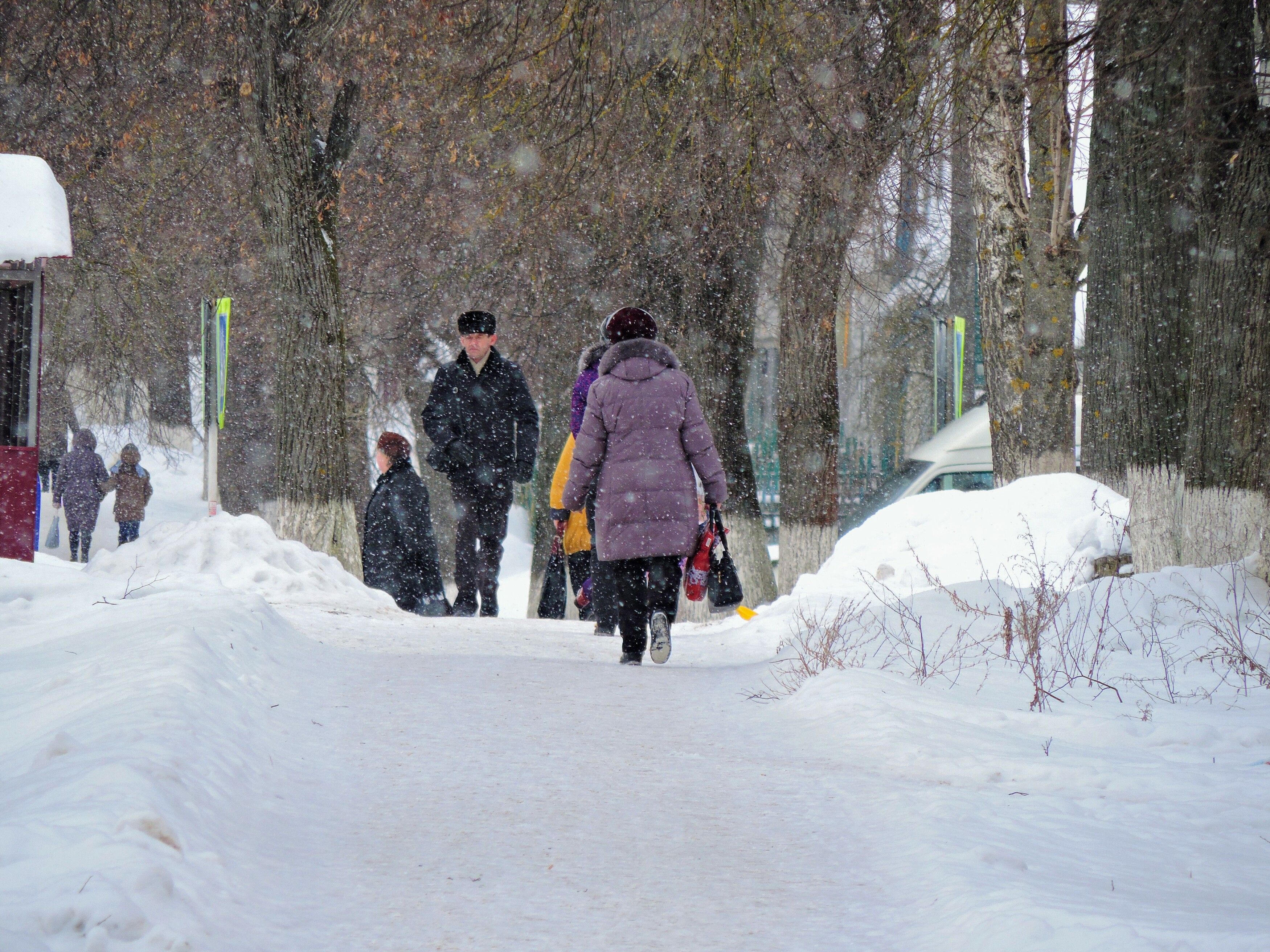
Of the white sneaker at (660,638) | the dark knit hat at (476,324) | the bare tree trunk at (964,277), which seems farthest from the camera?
the bare tree trunk at (964,277)

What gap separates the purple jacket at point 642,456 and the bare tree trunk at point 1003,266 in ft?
16.5

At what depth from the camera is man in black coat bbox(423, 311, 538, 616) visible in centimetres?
923

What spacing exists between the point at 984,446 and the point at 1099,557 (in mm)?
8740

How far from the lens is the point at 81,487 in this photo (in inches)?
755

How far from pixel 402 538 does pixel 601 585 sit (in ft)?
9.99

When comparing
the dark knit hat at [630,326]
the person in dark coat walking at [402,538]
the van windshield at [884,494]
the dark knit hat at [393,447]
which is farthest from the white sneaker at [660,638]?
the van windshield at [884,494]

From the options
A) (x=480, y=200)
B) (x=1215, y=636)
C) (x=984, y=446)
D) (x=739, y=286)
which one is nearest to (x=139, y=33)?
(x=480, y=200)

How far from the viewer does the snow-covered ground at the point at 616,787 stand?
2.80 meters

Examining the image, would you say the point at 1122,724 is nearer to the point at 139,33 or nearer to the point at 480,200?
the point at 139,33

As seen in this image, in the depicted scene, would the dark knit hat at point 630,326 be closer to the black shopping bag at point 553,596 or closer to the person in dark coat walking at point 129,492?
the black shopping bag at point 553,596

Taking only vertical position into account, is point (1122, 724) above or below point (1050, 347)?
below

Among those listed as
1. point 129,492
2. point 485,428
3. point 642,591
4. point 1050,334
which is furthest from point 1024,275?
point 129,492

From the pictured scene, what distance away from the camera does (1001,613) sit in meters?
7.05

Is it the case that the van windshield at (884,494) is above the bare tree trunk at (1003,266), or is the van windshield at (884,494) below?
below
